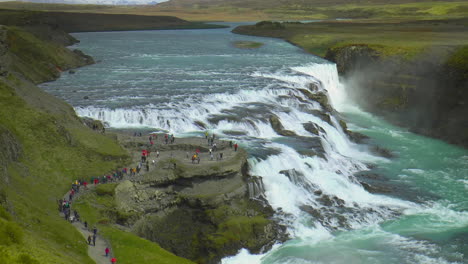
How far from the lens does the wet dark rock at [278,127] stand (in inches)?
2071

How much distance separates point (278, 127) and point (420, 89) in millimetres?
24684

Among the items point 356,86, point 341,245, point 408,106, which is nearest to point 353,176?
point 341,245

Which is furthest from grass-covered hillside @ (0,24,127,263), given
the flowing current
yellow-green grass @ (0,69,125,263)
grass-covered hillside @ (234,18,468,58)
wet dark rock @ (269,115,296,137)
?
grass-covered hillside @ (234,18,468,58)

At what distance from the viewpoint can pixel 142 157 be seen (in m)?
39.6

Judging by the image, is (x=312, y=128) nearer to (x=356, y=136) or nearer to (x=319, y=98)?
(x=356, y=136)

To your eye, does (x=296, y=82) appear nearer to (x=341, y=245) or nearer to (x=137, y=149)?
(x=137, y=149)

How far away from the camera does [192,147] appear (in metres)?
42.7

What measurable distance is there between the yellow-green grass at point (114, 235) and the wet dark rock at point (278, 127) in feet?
73.1

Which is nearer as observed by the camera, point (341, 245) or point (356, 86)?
point (341, 245)

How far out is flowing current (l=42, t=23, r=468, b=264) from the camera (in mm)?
35750

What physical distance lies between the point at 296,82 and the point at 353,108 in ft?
35.4

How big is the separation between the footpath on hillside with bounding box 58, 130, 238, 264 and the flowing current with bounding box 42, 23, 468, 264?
334 cm

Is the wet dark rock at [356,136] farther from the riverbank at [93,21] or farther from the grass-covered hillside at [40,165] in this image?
the riverbank at [93,21]

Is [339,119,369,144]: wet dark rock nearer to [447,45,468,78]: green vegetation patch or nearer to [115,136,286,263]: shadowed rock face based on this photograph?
[447,45,468,78]: green vegetation patch
